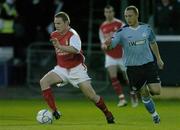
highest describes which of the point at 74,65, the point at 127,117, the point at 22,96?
the point at 74,65

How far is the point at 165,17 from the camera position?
24.2 meters

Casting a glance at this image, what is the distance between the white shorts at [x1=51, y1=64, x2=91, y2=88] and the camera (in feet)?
53.9

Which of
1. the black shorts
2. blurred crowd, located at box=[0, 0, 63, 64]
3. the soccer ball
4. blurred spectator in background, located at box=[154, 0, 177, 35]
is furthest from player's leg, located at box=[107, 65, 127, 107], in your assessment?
the soccer ball

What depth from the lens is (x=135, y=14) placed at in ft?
54.0

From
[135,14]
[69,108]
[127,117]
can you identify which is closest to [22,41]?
[69,108]

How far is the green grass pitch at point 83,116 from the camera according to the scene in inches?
598

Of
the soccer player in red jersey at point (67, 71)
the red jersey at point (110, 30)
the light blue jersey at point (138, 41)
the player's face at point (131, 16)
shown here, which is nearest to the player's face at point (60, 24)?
the soccer player in red jersey at point (67, 71)

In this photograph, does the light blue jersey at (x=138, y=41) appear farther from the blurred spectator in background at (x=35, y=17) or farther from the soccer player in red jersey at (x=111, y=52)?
the blurred spectator in background at (x=35, y=17)

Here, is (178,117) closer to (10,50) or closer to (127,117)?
(127,117)

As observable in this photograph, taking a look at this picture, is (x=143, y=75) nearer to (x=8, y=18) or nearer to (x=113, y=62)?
(x=113, y=62)

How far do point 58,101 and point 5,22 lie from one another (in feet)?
13.2

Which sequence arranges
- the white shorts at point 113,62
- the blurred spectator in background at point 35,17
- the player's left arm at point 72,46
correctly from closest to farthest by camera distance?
the player's left arm at point 72,46
the white shorts at point 113,62
the blurred spectator in background at point 35,17

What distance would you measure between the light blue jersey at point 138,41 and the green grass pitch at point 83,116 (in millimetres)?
1293

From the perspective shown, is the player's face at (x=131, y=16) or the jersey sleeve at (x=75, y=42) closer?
the jersey sleeve at (x=75, y=42)
